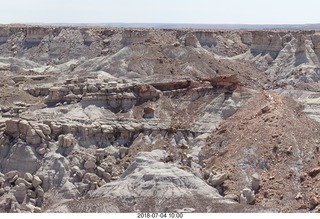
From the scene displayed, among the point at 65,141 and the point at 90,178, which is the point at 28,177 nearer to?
the point at 90,178

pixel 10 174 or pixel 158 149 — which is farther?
pixel 158 149

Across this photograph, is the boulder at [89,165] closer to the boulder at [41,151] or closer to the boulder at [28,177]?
the boulder at [41,151]

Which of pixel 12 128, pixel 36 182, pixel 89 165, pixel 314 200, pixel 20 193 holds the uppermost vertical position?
pixel 12 128

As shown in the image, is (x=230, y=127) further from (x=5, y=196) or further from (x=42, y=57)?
(x=42, y=57)

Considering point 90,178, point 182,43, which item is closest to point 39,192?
point 90,178

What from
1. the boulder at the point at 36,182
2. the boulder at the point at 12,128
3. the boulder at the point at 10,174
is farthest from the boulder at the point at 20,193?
the boulder at the point at 12,128

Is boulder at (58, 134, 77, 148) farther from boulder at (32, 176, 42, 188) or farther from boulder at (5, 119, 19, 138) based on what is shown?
boulder at (32, 176, 42, 188)

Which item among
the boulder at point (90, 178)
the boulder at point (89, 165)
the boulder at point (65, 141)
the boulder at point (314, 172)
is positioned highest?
the boulder at point (314, 172)

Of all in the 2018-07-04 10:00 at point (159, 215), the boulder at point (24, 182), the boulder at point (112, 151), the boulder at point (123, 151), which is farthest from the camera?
the boulder at point (123, 151)

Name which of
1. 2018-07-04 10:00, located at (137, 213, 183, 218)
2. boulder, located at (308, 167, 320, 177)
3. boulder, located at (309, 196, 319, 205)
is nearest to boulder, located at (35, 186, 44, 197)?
2018-07-04 10:00, located at (137, 213, 183, 218)

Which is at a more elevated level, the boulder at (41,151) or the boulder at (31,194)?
the boulder at (41,151)

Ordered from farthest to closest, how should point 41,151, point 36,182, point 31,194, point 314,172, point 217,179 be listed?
point 41,151 → point 36,182 → point 31,194 → point 217,179 → point 314,172
